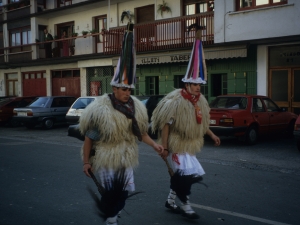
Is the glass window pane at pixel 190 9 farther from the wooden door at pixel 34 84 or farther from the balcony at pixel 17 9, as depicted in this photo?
the balcony at pixel 17 9

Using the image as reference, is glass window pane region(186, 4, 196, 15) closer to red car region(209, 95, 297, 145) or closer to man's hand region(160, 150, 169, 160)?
red car region(209, 95, 297, 145)

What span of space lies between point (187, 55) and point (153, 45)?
2430 millimetres

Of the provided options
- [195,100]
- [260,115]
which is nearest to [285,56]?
[260,115]

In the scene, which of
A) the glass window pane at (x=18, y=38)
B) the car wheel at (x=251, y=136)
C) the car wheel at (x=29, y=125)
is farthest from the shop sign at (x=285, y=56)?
the glass window pane at (x=18, y=38)

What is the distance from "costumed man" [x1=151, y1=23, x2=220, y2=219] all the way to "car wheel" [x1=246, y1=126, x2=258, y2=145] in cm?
721

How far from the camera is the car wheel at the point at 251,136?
12288 mm

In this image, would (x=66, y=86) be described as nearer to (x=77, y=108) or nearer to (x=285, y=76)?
(x=77, y=108)

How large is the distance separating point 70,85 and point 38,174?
19184 millimetres

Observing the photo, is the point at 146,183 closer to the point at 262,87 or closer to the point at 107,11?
the point at 262,87

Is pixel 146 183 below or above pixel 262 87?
below

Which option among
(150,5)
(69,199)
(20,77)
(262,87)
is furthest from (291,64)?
(20,77)

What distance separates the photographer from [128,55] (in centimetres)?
446

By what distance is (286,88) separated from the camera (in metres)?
16.7

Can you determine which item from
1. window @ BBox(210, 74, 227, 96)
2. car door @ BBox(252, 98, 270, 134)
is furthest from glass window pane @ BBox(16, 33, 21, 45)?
car door @ BBox(252, 98, 270, 134)
